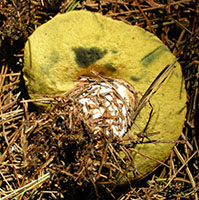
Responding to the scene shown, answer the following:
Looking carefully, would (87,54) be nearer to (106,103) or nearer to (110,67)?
(110,67)

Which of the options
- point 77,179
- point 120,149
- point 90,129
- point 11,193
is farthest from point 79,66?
point 11,193

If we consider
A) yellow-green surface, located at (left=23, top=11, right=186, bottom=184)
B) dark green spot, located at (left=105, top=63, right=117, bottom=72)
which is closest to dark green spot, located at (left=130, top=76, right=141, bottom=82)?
yellow-green surface, located at (left=23, top=11, right=186, bottom=184)

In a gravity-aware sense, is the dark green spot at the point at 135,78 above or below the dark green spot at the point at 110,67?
below

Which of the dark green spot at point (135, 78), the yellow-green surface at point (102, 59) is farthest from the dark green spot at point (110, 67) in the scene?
the dark green spot at point (135, 78)

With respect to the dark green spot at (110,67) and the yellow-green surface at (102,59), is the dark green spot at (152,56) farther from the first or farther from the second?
the dark green spot at (110,67)

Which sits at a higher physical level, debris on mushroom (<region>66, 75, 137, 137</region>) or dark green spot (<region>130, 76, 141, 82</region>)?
dark green spot (<region>130, 76, 141, 82</region>)

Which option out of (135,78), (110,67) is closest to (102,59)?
(110,67)

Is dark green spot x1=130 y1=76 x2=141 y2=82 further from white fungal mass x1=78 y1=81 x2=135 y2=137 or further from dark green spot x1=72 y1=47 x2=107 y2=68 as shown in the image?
dark green spot x1=72 y1=47 x2=107 y2=68
